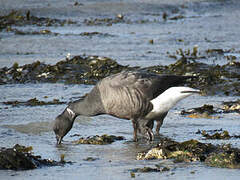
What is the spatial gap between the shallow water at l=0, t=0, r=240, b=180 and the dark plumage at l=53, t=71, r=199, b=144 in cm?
22

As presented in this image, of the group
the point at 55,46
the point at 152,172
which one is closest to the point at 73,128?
the point at 152,172

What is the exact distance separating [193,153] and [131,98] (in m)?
1.58

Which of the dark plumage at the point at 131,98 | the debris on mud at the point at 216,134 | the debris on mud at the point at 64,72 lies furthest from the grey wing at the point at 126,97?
the debris on mud at the point at 64,72

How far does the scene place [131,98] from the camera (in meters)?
6.93

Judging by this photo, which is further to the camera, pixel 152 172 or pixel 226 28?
pixel 226 28

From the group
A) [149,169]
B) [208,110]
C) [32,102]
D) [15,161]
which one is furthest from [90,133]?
[149,169]

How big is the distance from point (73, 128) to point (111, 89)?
0.96 metres

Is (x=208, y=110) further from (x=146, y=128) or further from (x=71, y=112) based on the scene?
(x=71, y=112)

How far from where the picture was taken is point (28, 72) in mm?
10781

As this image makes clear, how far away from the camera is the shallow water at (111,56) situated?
17.5ft

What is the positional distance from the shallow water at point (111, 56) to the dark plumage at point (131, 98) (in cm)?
22

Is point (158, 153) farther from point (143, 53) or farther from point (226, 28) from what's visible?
point (226, 28)

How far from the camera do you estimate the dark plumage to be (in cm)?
692

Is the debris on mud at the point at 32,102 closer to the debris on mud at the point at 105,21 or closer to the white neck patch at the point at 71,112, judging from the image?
the white neck patch at the point at 71,112
